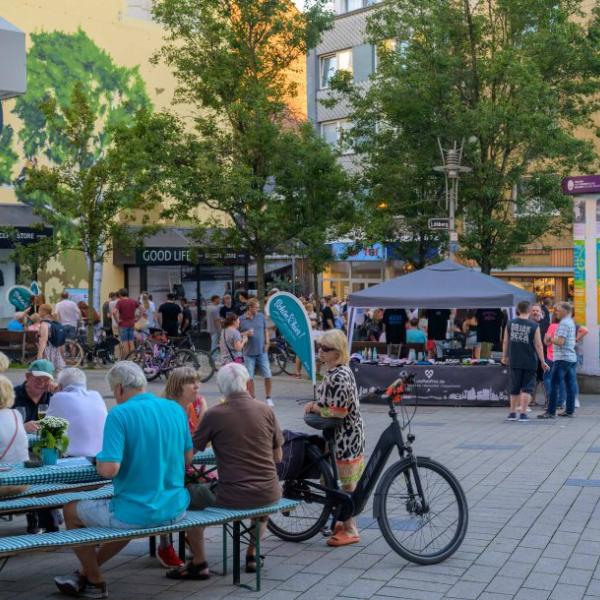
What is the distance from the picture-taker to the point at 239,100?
85.3ft

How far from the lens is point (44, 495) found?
7258mm

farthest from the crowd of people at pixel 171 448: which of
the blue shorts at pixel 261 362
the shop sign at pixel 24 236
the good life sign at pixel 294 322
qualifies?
the shop sign at pixel 24 236

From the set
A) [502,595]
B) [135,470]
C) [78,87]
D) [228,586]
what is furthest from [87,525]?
[78,87]

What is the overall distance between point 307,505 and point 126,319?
16.4m

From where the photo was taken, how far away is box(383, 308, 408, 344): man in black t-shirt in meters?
21.7

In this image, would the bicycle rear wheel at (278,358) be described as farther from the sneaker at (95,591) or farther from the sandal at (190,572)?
the sneaker at (95,591)

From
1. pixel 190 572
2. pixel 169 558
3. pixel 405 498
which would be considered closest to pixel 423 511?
pixel 405 498

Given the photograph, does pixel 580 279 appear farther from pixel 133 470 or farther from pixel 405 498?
pixel 133 470

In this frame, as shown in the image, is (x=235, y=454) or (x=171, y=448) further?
(x=235, y=454)

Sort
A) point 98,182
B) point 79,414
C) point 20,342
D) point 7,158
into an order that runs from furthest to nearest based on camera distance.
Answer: point 7,158
point 98,182
point 20,342
point 79,414

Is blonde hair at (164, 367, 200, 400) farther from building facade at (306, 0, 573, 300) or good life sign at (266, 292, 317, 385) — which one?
building facade at (306, 0, 573, 300)

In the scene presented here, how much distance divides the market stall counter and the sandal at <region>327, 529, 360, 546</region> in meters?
9.80

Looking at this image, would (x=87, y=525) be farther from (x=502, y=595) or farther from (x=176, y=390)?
(x=502, y=595)

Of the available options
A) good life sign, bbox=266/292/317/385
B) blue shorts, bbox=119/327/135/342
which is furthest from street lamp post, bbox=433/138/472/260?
good life sign, bbox=266/292/317/385
